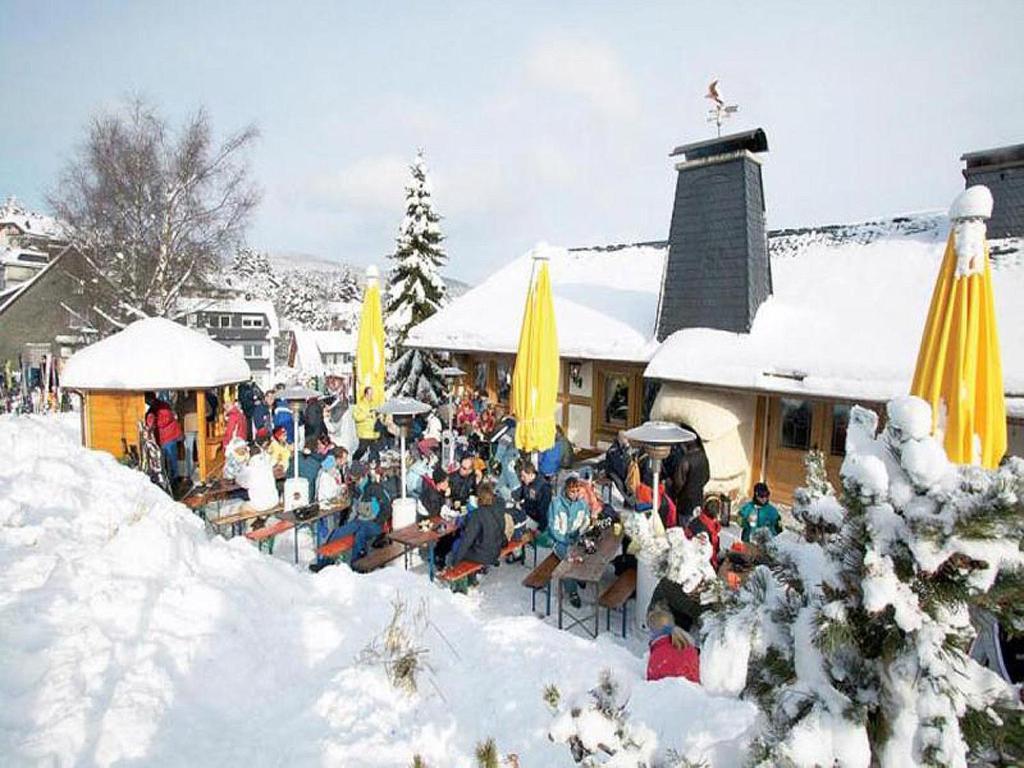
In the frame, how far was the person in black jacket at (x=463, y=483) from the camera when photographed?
8148mm

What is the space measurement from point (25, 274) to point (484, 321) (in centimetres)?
3631

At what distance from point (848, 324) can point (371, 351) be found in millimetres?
8971

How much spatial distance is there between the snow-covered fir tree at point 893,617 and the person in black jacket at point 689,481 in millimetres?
6706

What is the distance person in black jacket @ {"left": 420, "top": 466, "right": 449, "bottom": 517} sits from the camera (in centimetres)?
770

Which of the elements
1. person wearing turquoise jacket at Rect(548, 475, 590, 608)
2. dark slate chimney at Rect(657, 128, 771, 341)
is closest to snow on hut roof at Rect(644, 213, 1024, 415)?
dark slate chimney at Rect(657, 128, 771, 341)

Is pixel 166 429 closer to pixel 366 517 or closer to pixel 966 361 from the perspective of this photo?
pixel 366 517

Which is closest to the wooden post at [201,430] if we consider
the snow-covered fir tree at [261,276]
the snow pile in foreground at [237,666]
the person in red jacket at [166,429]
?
the person in red jacket at [166,429]

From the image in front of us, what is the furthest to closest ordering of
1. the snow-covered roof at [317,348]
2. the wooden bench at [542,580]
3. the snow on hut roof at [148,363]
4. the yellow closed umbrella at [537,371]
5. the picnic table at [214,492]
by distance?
the snow-covered roof at [317,348] < the snow on hut roof at [148,363] < the picnic table at [214,492] < the yellow closed umbrella at [537,371] < the wooden bench at [542,580]

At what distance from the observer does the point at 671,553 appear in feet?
6.32

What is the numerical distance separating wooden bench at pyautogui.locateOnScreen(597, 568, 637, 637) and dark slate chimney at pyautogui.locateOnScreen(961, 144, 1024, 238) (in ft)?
34.2

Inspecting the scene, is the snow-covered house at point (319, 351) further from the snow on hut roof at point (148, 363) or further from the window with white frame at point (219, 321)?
the snow on hut roof at point (148, 363)

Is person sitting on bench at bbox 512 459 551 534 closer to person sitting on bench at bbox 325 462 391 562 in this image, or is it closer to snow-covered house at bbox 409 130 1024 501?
person sitting on bench at bbox 325 462 391 562

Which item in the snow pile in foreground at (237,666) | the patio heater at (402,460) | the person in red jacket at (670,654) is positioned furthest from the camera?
the patio heater at (402,460)

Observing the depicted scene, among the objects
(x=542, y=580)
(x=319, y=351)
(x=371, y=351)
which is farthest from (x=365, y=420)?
(x=319, y=351)
